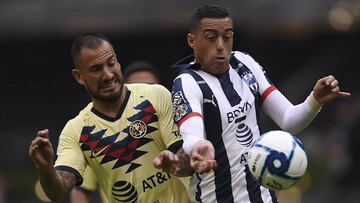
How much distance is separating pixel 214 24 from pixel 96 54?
3.11 ft

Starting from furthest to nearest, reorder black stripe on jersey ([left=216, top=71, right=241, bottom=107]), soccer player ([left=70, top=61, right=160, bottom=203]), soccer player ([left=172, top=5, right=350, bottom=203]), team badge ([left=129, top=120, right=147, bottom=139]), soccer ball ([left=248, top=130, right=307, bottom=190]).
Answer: soccer player ([left=70, top=61, right=160, bottom=203]) < team badge ([left=129, top=120, right=147, bottom=139]) < black stripe on jersey ([left=216, top=71, right=241, bottom=107]) < soccer player ([left=172, top=5, right=350, bottom=203]) < soccer ball ([left=248, top=130, right=307, bottom=190])

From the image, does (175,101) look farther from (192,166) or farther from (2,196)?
(2,196)

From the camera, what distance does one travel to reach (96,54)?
782cm

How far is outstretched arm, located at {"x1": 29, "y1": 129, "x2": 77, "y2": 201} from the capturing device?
23.1 feet

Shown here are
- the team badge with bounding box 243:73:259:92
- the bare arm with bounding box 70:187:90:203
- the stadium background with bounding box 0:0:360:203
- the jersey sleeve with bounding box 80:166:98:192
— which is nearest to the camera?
the team badge with bounding box 243:73:259:92

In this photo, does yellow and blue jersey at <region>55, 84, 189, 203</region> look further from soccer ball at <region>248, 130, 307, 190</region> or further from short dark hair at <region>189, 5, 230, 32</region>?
soccer ball at <region>248, 130, 307, 190</region>

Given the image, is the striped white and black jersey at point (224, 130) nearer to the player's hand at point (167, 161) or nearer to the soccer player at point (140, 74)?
the player's hand at point (167, 161)

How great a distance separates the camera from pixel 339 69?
2388cm

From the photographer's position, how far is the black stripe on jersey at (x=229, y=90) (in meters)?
7.66

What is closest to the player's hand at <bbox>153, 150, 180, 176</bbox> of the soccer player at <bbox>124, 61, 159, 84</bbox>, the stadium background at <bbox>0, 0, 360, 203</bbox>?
the soccer player at <bbox>124, 61, 159, 84</bbox>

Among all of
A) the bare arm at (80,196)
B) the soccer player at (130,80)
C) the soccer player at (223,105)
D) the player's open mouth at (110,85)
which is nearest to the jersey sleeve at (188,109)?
the soccer player at (223,105)

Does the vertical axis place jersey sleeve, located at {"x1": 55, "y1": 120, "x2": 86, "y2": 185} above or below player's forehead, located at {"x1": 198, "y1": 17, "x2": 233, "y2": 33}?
below

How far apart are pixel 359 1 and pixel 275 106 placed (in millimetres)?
13283

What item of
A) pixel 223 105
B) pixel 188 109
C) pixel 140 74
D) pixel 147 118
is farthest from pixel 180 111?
pixel 140 74
